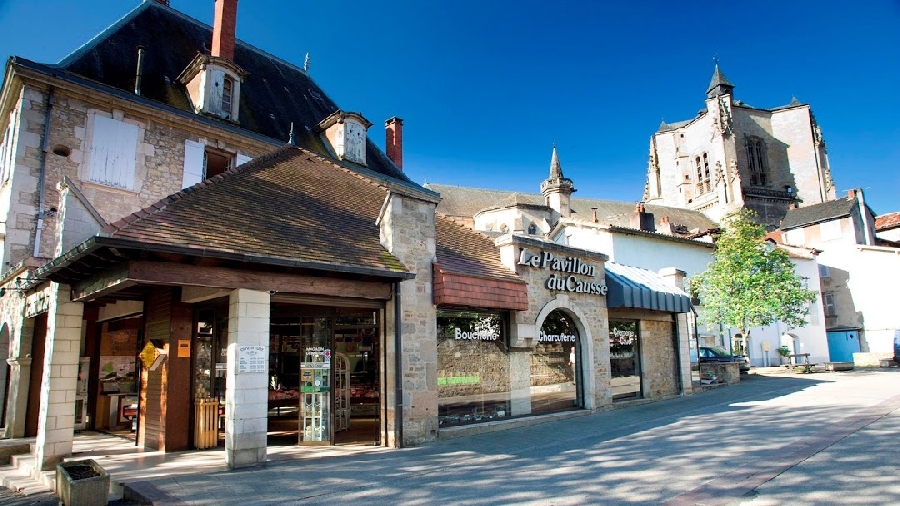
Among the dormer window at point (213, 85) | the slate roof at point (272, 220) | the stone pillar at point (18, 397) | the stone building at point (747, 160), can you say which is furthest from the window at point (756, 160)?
the stone pillar at point (18, 397)

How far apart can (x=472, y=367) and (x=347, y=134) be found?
11336 millimetres

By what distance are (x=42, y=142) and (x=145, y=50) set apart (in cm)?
474

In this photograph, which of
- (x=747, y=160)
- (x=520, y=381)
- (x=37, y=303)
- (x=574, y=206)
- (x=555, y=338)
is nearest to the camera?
(x=37, y=303)

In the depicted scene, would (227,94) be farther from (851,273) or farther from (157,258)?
(851,273)

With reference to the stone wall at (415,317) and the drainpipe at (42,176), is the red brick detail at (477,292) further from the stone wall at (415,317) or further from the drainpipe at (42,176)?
the drainpipe at (42,176)

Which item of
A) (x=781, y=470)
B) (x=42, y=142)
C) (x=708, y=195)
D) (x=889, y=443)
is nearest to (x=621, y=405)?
(x=889, y=443)

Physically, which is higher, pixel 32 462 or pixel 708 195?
pixel 708 195

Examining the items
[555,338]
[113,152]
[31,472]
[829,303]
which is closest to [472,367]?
[555,338]

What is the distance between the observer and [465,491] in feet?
19.8

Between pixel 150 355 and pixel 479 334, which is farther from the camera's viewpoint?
pixel 479 334

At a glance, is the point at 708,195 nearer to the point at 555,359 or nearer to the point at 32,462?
the point at 555,359

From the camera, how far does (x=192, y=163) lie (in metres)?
15.0

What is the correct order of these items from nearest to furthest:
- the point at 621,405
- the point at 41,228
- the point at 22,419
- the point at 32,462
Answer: the point at 32,462
the point at 22,419
the point at 41,228
the point at 621,405

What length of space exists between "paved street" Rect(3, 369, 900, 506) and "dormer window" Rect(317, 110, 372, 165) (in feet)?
38.9
